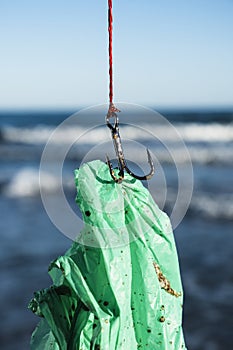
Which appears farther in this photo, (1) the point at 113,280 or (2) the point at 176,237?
(2) the point at 176,237

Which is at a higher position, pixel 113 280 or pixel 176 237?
pixel 176 237

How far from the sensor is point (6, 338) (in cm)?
361

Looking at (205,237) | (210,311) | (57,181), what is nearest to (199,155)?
(57,181)

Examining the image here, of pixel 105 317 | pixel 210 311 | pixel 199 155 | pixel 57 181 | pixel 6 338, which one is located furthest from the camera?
pixel 199 155

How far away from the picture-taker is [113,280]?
3.82 feet

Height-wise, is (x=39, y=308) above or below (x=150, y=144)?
below

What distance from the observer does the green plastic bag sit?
116 cm

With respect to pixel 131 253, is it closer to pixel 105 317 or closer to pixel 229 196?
pixel 105 317

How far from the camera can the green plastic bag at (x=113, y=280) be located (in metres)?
1.16

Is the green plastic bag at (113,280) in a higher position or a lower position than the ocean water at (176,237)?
lower

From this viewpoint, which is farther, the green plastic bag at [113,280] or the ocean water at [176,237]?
the ocean water at [176,237]

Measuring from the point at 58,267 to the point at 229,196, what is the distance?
7383 millimetres

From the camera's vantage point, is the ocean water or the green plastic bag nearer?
the green plastic bag

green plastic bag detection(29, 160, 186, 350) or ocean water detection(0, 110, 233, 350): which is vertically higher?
ocean water detection(0, 110, 233, 350)
